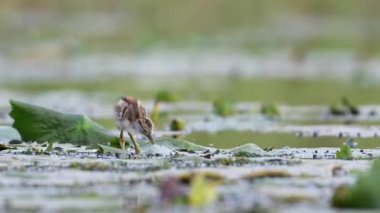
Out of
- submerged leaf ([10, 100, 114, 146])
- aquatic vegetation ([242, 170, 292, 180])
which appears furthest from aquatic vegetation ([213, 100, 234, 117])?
aquatic vegetation ([242, 170, 292, 180])

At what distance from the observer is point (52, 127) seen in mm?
8211

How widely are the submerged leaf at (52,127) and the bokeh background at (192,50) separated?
301 centimetres

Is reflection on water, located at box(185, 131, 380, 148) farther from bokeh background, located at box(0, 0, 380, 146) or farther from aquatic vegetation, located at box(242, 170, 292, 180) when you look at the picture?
aquatic vegetation, located at box(242, 170, 292, 180)

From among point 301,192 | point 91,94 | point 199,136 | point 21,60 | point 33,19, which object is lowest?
point 301,192

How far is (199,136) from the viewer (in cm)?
981

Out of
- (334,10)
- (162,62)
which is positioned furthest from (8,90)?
(334,10)

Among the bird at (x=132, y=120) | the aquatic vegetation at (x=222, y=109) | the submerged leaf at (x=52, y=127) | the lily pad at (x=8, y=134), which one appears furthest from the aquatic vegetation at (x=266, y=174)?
the aquatic vegetation at (x=222, y=109)

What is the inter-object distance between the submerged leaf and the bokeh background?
3.01m

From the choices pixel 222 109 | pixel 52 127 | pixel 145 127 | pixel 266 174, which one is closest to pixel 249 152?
pixel 145 127

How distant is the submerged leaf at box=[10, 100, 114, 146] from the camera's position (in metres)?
8.14

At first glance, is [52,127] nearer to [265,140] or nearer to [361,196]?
[265,140]

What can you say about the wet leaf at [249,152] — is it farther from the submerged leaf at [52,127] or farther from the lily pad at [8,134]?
the lily pad at [8,134]

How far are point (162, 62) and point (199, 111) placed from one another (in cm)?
912

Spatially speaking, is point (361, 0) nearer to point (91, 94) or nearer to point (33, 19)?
point (33, 19)
